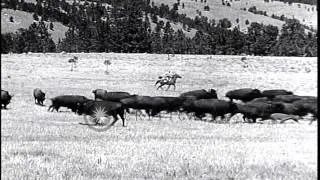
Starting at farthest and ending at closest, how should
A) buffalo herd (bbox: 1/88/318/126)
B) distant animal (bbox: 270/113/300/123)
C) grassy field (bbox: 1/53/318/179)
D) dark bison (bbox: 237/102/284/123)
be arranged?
1. buffalo herd (bbox: 1/88/318/126)
2. dark bison (bbox: 237/102/284/123)
3. distant animal (bbox: 270/113/300/123)
4. grassy field (bbox: 1/53/318/179)

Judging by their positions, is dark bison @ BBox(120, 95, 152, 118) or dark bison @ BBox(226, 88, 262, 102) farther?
dark bison @ BBox(226, 88, 262, 102)

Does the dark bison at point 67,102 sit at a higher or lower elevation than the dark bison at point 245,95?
lower

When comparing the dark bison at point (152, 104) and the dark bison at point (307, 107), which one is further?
the dark bison at point (307, 107)

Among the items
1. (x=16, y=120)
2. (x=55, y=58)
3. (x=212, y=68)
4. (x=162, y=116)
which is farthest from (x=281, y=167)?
(x=55, y=58)

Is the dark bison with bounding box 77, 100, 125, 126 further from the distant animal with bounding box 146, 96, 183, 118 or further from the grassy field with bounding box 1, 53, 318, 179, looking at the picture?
the distant animal with bounding box 146, 96, 183, 118

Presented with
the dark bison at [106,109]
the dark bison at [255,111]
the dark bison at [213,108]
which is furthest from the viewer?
the dark bison at [213,108]

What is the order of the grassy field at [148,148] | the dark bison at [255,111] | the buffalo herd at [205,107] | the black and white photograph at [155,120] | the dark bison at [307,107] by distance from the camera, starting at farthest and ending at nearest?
the dark bison at [307,107], the buffalo herd at [205,107], the dark bison at [255,111], the black and white photograph at [155,120], the grassy field at [148,148]

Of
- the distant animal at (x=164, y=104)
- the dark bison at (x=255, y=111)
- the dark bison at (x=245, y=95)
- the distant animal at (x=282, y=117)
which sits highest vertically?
the dark bison at (x=245, y=95)

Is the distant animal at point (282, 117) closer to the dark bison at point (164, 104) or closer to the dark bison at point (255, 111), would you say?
the dark bison at point (255, 111)

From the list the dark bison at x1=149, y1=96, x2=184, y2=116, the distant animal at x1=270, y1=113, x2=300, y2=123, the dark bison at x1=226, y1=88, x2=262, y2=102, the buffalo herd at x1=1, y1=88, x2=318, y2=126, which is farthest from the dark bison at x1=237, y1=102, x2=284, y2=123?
the dark bison at x1=226, y1=88, x2=262, y2=102

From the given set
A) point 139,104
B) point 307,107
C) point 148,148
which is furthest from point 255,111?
point 148,148

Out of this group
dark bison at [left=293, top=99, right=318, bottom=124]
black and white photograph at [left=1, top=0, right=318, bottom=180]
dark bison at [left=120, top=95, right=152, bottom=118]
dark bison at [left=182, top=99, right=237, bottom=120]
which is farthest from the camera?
dark bison at [left=293, top=99, right=318, bottom=124]

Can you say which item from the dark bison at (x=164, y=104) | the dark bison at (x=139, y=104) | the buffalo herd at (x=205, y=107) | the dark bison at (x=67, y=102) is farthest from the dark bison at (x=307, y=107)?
the dark bison at (x=67, y=102)

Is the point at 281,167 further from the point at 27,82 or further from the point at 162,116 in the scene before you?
the point at 27,82
